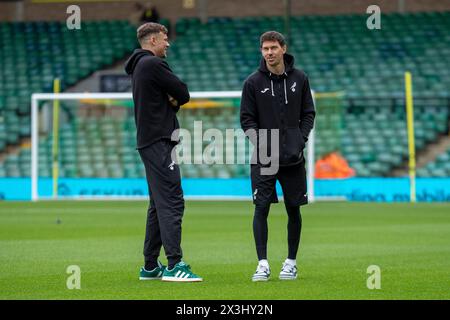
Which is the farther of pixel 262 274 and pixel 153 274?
pixel 153 274

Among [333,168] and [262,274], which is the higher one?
[333,168]

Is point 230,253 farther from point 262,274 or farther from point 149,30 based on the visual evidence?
point 149,30

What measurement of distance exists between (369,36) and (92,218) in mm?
16409

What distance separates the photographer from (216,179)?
2716cm

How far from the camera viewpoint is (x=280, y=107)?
384 inches

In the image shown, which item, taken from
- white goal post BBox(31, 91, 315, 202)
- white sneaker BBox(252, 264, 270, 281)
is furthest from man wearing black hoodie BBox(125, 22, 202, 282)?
white goal post BBox(31, 91, 315, 202)

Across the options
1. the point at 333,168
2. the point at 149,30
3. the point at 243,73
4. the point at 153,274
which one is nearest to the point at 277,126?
the point at 149,30

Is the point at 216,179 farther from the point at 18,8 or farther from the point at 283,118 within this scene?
the point at 283,118

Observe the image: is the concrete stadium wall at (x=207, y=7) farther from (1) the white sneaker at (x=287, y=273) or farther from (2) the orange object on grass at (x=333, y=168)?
(1) the white sneaker at (x=287, y=273)

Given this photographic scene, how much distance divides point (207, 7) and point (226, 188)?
11492 millimetres

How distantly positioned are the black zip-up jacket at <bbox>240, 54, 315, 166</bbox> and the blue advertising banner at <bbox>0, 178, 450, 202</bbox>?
16378 millimetres

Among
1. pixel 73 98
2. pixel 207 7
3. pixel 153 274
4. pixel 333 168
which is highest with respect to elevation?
pixel 207 7

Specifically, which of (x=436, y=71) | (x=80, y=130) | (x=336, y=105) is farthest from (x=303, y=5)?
(x=80, y=130)

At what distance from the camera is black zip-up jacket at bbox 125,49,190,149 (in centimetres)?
938
